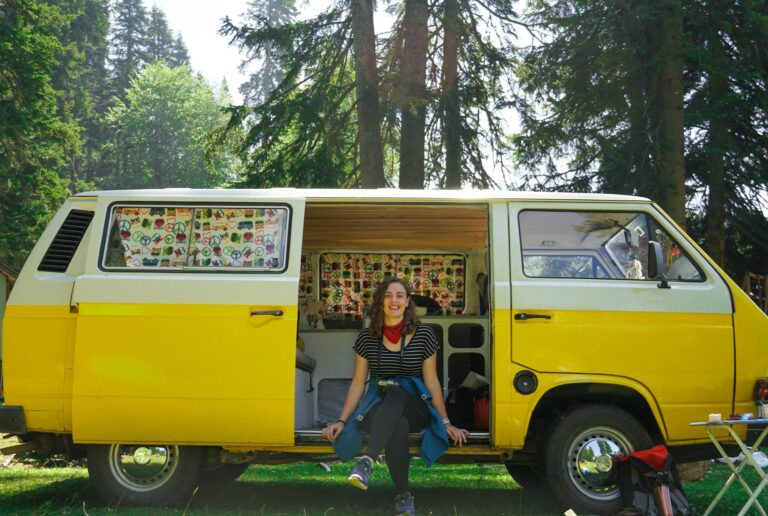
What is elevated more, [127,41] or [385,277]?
[127,41]

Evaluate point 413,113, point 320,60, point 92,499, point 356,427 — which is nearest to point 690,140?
point 413,113

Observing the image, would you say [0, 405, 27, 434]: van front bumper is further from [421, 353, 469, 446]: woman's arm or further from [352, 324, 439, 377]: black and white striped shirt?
[421, 353, 469, 446]: woman's arm

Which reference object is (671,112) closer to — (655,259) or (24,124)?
(655,259)

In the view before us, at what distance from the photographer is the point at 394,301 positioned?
22.8ft

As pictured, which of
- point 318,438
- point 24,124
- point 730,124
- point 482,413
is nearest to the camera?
point 318,438

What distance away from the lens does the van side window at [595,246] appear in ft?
22.1

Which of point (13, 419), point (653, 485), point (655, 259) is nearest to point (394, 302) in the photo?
point (655, 259)

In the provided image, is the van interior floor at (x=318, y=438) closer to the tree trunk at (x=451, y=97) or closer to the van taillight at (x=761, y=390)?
the van taillight at (x=761, y=390)

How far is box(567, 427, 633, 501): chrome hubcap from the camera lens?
662 centimetres

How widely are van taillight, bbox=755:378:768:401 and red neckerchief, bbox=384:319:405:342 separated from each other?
106 inches

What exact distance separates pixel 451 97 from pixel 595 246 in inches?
442

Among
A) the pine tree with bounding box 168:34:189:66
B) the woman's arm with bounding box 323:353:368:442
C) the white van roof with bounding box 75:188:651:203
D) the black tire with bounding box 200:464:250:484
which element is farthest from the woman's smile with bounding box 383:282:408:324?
the pine tree with bounding box 168:34:189:66

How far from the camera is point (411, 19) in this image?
1752 cm

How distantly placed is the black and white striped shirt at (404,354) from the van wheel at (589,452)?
1.15 meters
